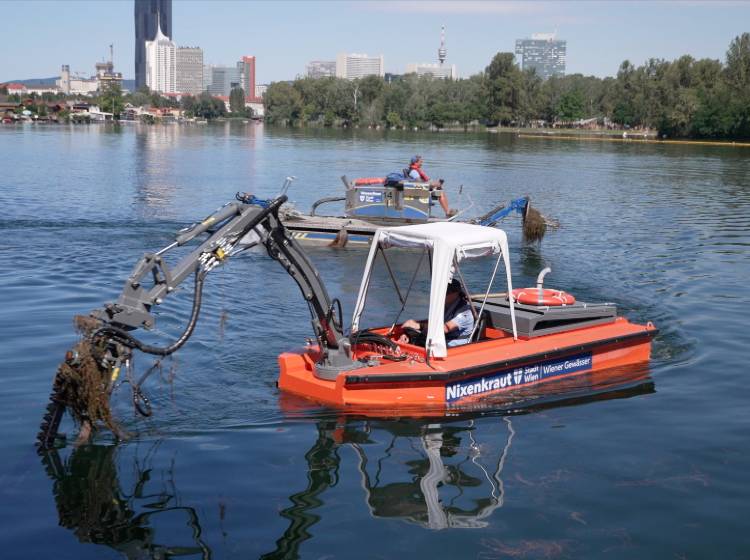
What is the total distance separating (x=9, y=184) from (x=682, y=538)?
38892mm

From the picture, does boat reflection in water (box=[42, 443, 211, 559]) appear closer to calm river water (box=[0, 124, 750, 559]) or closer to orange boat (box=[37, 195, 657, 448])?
calm river water (box=[0, 124, 750, 559])

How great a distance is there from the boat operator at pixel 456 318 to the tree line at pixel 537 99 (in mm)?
101167

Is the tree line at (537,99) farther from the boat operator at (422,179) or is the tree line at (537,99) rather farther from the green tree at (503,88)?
the boat operator at (422,179)

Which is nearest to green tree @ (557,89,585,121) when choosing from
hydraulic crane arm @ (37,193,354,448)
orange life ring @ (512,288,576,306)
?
orange life ring @ (512,288,576,306)

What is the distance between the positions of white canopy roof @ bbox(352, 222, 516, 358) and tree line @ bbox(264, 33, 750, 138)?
3984 inches

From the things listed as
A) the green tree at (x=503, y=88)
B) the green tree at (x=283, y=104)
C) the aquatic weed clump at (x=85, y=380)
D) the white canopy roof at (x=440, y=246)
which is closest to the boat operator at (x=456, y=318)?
the white canopy roof at (x=440, y=246)

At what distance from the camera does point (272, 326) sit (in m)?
16.2

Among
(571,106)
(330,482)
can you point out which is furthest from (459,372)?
(571,106)

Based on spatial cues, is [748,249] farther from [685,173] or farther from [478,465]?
[685,173]

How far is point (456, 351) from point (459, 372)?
69cm

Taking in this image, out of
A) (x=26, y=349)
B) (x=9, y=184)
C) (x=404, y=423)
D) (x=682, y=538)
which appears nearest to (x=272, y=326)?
(x=26, y=349)

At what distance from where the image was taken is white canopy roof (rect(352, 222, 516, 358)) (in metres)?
11.6

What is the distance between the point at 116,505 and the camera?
8.81 meters

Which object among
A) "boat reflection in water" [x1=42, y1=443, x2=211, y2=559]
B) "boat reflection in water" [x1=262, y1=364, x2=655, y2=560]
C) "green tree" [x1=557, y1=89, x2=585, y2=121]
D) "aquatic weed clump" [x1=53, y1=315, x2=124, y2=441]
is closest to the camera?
"boat reflection in water" [x1=42, y1=443, x2=211, y2=559]
